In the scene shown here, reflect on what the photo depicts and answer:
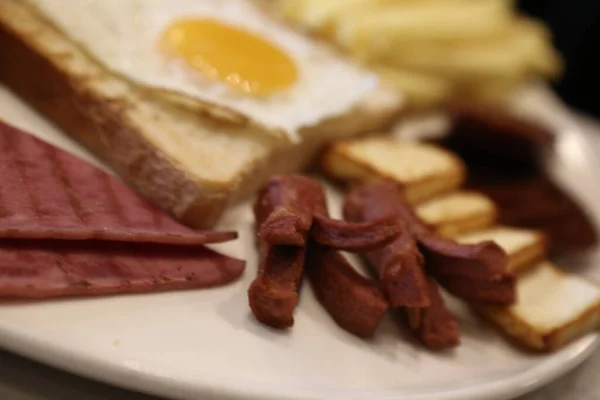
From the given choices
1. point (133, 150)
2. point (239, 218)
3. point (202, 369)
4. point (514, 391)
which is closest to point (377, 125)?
point (239, 218)

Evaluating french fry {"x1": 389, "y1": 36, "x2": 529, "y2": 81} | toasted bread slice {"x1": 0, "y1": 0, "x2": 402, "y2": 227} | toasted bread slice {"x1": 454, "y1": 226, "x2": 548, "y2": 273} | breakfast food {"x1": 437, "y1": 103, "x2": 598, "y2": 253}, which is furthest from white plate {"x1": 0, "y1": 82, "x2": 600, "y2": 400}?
french fry {"x1": 389, "y1": 36, "x2": 529, "y2": 81}

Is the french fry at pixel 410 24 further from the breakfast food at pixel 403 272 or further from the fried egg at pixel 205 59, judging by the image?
the breakfast food at pixel 403 272

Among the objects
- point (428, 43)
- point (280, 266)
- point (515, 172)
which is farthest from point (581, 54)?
point (280, 266)

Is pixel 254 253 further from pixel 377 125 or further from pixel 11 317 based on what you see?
pixel 377 125

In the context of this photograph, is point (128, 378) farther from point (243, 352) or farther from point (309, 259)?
point (309, 259)

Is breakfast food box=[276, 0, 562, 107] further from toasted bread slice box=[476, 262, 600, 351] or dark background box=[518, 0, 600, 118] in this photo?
toasted bread slice box=[476, 262, 600, 351]

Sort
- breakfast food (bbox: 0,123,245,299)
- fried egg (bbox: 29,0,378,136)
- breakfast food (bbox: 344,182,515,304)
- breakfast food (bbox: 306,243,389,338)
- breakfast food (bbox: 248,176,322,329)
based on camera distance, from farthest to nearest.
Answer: fried egg (bbox: 29,0,378,136)
breakfast food (bbox: 344,182,515,304)
breakfast food (bbox: 306,243,389,338)
breakfast food (bbox: 248,176,322,329)
breakfast food (bbox: 0,123,245,299)

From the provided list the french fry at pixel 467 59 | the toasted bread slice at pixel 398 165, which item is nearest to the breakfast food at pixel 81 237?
the toasted bread slice at pixel 398 165
